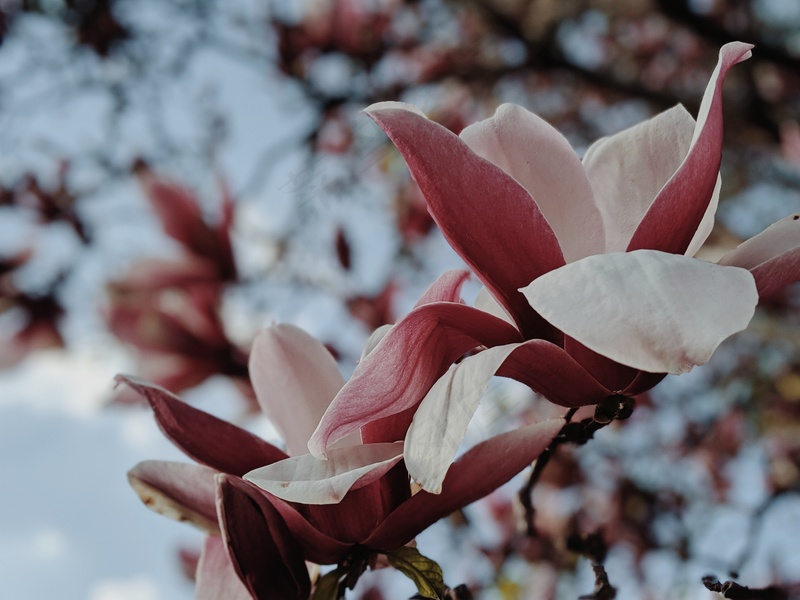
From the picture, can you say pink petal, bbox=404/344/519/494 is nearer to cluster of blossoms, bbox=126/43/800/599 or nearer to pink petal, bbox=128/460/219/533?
cluster of blossoms, bbox=126/43/800/599

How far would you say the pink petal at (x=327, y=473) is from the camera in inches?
14.4

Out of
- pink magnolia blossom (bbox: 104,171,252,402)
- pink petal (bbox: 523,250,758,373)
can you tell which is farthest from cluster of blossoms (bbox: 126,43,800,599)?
pink magnolia blossom (bbox: 104,171,252,402)

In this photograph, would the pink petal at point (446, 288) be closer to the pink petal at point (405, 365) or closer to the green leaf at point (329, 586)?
the pink petal at point (405, 365)

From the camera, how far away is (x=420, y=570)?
459mm

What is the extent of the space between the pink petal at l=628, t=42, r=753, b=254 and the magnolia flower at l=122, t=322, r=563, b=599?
114 mm

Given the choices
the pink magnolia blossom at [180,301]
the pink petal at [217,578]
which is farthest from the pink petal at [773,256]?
the pink magnolia blossom at [180,301]

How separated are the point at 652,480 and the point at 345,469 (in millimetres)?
1436

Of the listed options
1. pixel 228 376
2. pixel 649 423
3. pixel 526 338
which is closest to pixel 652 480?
pixel 649 423

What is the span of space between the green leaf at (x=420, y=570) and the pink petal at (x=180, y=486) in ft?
0.38

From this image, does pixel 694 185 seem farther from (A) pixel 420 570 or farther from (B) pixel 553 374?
(A) pixel 420 570

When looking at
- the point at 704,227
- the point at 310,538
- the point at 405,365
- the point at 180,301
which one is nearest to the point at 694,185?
the point at 704,227

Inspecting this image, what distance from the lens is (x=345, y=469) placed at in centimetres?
39

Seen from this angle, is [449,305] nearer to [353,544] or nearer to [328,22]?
[353,544]

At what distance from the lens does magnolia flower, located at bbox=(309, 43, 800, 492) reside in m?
0.32
